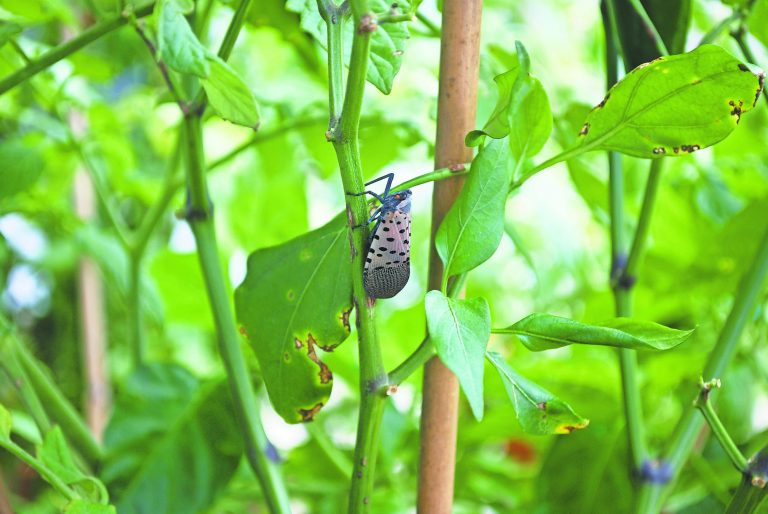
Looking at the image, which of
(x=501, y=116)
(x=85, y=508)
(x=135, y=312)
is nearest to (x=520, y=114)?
(x=501, y=116)

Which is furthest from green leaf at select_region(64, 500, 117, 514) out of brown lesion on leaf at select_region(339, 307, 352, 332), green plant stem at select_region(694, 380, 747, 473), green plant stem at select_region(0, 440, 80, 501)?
green plant stem at select_region(694, 380, 747, 473)

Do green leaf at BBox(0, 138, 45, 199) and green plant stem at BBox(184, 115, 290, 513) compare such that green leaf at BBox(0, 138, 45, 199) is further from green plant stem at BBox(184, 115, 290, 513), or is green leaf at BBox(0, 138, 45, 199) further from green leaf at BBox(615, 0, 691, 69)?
green leaf at BBox(615, 0, 691, 69)

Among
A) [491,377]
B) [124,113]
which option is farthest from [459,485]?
[124,113]

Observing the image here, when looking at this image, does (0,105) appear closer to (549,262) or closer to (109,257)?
(109,257)

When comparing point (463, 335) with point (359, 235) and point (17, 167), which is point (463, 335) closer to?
point (359, 235)

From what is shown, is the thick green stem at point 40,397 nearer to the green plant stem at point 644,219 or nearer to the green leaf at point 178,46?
the green leaf at point 178,46
